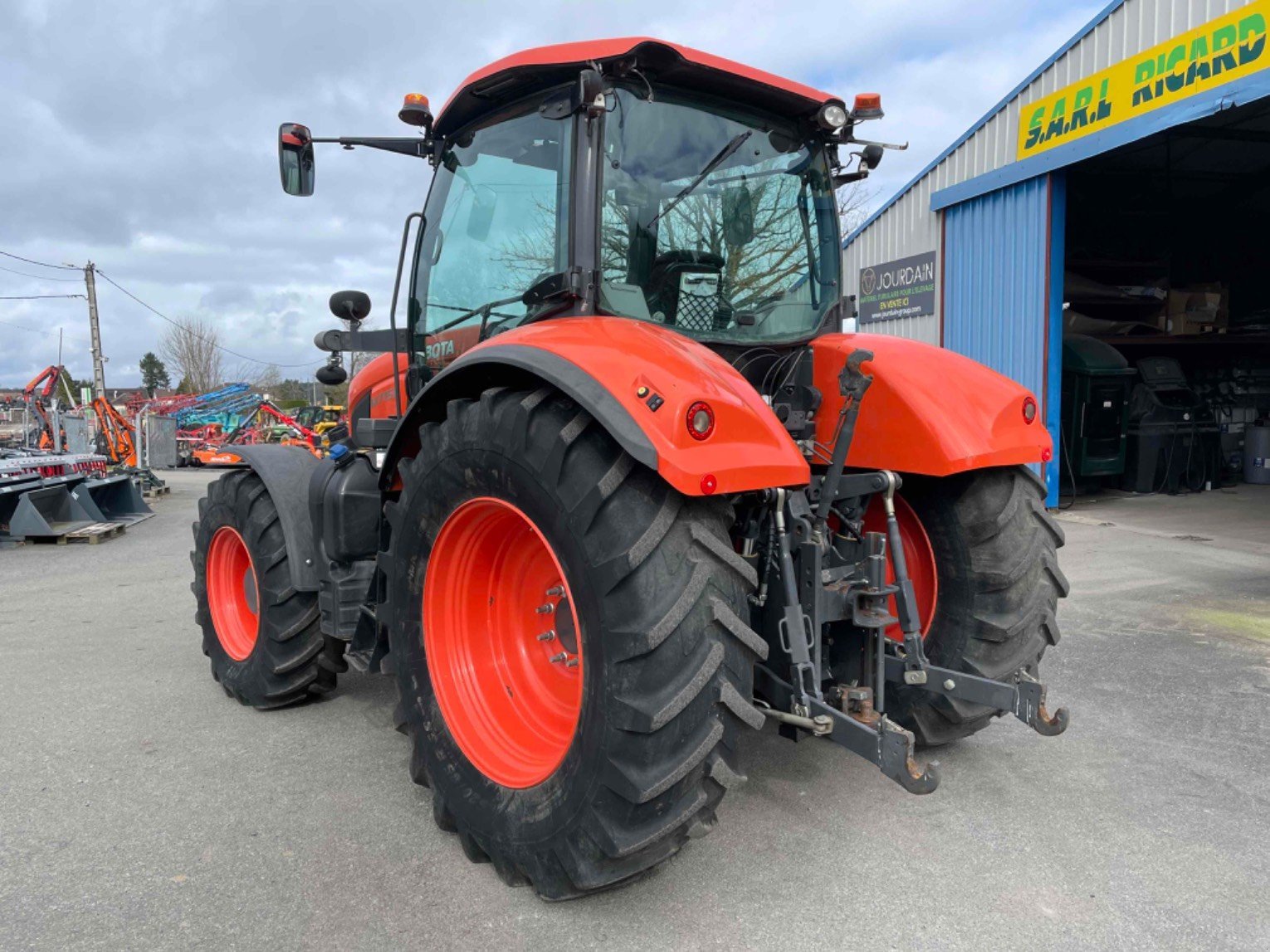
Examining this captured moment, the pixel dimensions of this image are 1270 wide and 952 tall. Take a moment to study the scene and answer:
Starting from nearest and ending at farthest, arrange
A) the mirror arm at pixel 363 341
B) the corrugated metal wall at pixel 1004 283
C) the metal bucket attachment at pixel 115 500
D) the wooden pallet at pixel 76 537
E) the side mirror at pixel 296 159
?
the side mirror at pixel 296 159 < the mirror arm at pixel 363 341 < the wooden pallet at pixel 76 537 < the corrugated metal wall at pixel 1004 283 < the metal bucket attachment at pixel 115 500

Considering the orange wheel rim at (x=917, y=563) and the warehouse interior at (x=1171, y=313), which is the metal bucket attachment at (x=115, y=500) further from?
the warehouse interior at (x=1171, y=313)

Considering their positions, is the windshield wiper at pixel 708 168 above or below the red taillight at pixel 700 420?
above

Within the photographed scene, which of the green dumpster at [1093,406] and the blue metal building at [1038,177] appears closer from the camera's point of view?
the blue metal building at [1038,177]

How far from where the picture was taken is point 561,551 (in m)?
2.27

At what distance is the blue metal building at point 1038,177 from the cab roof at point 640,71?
5.98m

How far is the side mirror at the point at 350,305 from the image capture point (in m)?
3.54

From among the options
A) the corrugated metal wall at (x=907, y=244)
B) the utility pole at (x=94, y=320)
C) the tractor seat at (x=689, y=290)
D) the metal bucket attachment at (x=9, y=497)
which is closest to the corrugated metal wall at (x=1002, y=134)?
the corrugated metal wall at (x=907, y=244)

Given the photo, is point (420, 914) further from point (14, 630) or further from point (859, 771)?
point (14, 630)

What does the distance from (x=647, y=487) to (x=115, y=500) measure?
11296mm

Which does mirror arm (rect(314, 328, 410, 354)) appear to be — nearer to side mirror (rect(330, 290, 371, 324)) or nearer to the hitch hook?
side mirror (rect(330, 290, 371, 324))

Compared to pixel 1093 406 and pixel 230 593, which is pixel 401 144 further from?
pixel 1093 406

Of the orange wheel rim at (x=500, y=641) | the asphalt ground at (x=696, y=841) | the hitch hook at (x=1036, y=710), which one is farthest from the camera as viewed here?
the orange wheel rim at (x=500, y=641)

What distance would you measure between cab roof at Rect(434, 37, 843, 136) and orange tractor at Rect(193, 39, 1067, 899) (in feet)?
0.04

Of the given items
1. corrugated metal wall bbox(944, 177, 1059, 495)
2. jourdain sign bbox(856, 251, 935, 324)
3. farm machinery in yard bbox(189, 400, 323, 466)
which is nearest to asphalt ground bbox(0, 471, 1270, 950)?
corrugated metal wall bbox(944, 177, 1059, 495)
